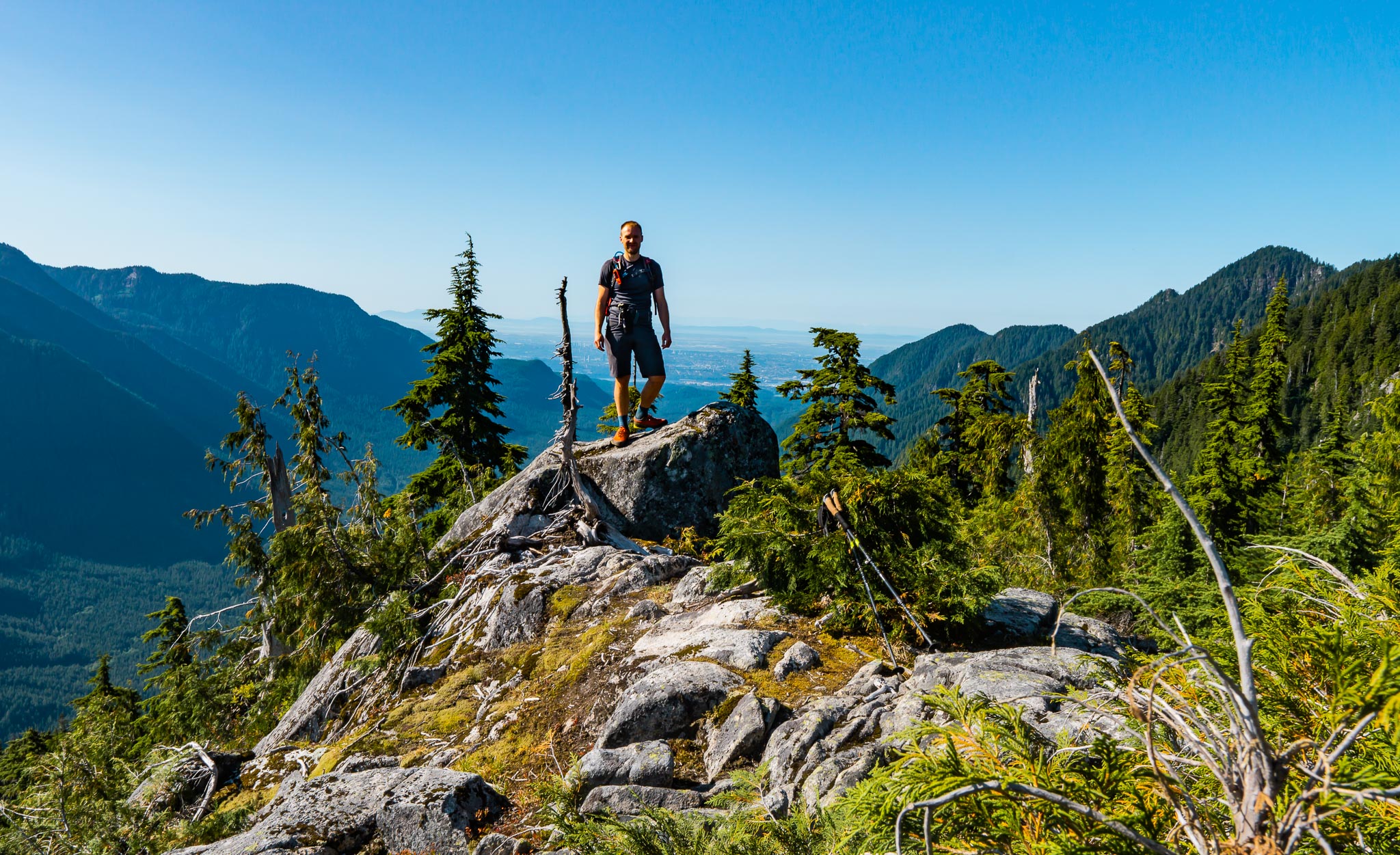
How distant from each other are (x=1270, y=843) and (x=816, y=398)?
20.6 metres

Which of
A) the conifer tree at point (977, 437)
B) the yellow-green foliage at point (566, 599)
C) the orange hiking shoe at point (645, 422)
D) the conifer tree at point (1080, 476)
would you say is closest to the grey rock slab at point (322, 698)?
the yellow-green foliage at point (566, 599)

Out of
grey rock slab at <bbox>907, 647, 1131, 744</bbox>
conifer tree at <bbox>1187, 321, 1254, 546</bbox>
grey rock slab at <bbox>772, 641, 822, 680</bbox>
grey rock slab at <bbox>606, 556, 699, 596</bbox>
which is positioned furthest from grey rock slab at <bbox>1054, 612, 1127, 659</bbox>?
conifer tree at <bbox>1187, 321, 1254, 546</bbox>

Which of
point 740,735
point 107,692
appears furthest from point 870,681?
point 107,692

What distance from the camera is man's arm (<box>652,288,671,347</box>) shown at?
10.2m

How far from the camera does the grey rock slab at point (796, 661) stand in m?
5.94

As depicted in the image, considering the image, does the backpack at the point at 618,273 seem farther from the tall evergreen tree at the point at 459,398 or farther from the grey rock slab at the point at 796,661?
the tall evergreen tree at the point at 459,398

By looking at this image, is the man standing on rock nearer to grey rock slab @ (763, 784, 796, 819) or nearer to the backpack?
the backpack

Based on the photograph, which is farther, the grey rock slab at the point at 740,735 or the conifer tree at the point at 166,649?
the conifer tree at the point at 166,649

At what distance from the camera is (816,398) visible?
2195 cm

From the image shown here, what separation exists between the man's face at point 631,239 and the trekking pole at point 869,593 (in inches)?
204

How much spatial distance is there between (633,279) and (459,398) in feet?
49.2

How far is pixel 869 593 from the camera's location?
5969 mm

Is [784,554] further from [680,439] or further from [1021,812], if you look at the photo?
[680,439]

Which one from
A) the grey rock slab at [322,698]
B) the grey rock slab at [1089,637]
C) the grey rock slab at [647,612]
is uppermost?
the grey rock slab at [1089,637]
